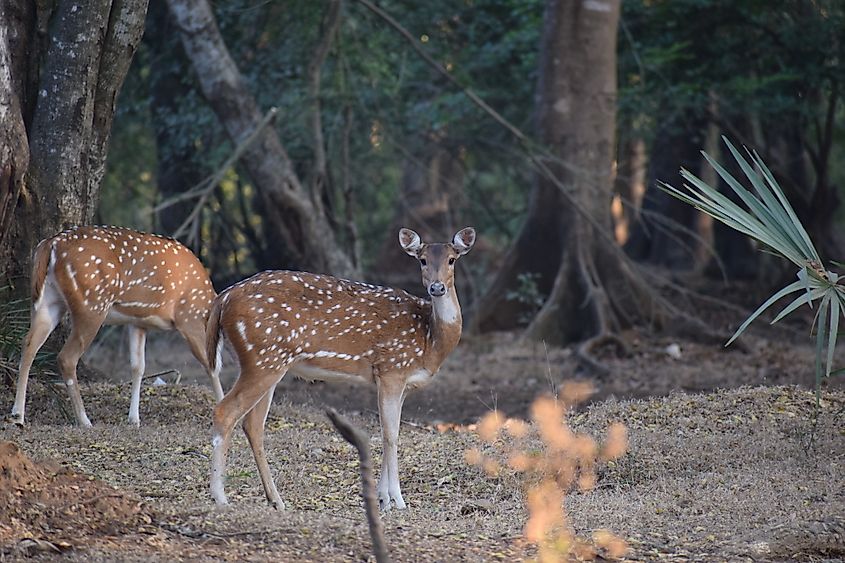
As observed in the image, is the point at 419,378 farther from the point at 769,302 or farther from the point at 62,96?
the point at 62,96

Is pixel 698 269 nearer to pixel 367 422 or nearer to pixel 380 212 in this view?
pixel 380 212

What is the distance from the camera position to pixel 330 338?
6738 mm

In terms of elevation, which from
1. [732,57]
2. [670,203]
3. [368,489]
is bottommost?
[670,203]

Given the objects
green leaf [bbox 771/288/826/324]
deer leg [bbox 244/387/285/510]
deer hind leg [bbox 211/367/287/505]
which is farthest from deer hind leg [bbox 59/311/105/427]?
green leaf [bbox 771/288/826/324]

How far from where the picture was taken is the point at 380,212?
24.4 meters

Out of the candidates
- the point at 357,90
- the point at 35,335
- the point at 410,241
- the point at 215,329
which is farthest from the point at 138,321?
the point at 357,90

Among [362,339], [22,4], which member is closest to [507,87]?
[22,4]

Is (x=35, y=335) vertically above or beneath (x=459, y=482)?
above

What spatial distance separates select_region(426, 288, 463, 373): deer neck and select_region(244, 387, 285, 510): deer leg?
0.95 m

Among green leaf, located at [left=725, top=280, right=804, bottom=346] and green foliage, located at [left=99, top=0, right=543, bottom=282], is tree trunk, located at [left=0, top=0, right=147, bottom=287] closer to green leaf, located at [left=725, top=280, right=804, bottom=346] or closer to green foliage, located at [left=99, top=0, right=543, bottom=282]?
green foliage, located at [left=99, top=0, right=543, bottom=282]

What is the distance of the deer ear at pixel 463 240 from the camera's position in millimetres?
7211

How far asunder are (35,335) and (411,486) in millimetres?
2678

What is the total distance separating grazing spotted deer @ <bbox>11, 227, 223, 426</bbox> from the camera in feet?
25.9

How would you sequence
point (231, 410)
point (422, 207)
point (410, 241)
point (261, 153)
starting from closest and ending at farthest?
point (231, 410) < point (410, 241) < point (261, 153) < point (422, 207)
